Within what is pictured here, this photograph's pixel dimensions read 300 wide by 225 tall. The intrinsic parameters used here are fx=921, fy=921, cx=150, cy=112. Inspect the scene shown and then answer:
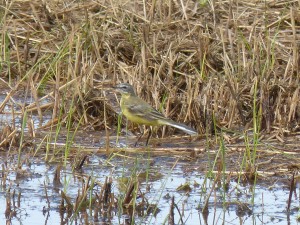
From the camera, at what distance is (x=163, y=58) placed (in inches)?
443

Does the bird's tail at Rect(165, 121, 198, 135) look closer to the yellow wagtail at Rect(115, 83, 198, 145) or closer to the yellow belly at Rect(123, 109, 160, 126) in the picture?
the yellow wagtail at Rect(115, 83, 198, 145)

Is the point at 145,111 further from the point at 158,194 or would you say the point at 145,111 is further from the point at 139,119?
the point at 158,194

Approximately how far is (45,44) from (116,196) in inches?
210

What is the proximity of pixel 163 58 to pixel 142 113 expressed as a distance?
1.77 metres

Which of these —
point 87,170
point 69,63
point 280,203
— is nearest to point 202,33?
point 69,63

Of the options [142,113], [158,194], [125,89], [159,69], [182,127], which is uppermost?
[159,69]

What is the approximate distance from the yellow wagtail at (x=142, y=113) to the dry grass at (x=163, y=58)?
26 cm

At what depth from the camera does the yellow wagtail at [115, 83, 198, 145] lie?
960 centimetres

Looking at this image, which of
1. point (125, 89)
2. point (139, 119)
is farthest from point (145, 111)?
point (125, 89)

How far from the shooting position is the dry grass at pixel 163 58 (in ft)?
33.1

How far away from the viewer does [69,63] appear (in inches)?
413

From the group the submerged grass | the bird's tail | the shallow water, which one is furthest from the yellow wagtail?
the shallow water

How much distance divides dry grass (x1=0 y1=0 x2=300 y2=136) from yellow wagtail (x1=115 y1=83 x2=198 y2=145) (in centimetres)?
26

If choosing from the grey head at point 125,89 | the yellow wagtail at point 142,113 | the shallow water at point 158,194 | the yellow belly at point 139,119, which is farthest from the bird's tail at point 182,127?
the grey head at point 125,89
